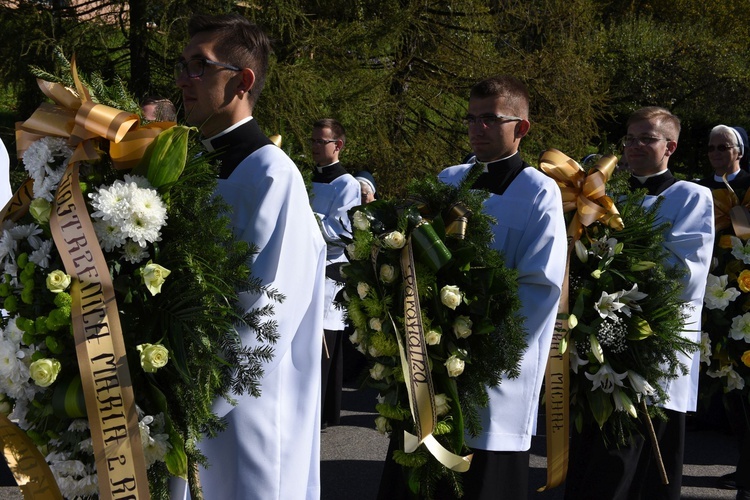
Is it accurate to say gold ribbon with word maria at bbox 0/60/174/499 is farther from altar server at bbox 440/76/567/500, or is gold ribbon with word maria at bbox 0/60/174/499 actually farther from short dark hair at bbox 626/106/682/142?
short dark hair at bbox 626/106/682/142

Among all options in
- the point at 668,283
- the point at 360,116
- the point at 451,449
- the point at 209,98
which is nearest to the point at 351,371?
the point at 360,116

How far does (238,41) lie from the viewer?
326cm

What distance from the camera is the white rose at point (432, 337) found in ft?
12.2

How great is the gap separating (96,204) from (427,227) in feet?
4.79

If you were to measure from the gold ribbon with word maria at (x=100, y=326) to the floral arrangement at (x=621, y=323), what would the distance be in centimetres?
269

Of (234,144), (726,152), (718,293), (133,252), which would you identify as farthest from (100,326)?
(726,152)

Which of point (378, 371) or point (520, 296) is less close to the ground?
point (520, 296)

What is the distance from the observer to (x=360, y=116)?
43.2ft

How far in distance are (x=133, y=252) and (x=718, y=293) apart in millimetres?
4194

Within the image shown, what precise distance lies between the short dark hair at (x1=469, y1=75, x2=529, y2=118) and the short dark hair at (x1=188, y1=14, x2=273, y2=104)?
1327 millimetres

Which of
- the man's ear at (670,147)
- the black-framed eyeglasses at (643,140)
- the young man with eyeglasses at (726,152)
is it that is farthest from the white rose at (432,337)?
the young man with eyeglasses at (726,152)

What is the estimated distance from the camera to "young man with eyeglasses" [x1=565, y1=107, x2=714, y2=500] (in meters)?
4.98

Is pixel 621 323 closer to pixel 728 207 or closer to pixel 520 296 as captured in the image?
pixel 520 296

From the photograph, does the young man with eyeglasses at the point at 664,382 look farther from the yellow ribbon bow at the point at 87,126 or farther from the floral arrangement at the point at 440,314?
the yellow ribbon bow at the point at 87,126
